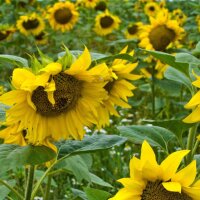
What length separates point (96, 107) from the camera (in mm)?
1169

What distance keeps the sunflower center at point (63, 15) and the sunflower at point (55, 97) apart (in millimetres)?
2794

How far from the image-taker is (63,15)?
3957mm

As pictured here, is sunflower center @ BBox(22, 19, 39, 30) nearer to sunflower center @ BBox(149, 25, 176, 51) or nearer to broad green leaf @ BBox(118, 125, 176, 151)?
sunflower center @ BBox(149, 25, 176, 51)

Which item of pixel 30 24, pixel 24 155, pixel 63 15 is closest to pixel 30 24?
pixel 30 24

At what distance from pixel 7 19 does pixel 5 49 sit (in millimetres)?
285

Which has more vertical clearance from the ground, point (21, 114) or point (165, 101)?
point (21, 114)

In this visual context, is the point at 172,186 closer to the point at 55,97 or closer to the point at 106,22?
the point at 55,97

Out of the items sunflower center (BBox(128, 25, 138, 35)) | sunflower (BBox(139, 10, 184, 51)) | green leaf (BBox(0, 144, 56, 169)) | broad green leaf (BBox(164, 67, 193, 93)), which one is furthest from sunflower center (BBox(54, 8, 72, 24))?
green leaf (BBox(0, 144, 56, 169))

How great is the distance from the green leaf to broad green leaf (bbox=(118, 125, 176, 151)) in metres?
0.15

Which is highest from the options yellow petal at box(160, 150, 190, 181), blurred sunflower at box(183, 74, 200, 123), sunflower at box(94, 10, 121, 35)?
sunflower at box(94, 10, 121, 35)

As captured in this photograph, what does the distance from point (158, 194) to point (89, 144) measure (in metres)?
0.26

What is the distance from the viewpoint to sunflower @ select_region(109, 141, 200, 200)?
3.00ft

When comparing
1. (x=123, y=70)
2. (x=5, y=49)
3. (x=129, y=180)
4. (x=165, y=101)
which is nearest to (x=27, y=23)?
(x=5, y=49)

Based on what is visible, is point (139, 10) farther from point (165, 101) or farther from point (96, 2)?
point (165, 101)
